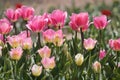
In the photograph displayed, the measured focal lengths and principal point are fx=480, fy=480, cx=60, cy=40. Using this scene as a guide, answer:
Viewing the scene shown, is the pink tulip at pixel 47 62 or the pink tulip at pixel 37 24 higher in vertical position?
the pink tulip at pixel 37 24

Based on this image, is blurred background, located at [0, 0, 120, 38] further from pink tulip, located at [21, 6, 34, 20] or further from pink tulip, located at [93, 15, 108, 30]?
pink tulip, located at [93, 15, 108, 30]

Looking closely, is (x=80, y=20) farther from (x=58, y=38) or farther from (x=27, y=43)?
(x=27, y=43)

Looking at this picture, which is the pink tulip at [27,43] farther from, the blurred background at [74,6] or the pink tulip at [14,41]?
the blurred background at [74,6]

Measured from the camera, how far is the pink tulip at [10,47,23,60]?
3.02 metres

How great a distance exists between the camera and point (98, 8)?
9914mm

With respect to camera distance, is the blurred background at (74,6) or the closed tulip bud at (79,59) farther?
the blurred background at (74,6)

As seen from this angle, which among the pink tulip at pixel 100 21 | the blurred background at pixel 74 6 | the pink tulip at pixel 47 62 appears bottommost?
the blurred background at pixel 74 6

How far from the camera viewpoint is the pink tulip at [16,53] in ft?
9.92

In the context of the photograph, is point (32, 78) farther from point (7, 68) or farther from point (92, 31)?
point (92, 31)

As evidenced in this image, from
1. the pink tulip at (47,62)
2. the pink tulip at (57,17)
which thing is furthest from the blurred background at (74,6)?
the pink tulip at (47,62)

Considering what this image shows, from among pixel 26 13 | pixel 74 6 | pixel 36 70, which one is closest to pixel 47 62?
pixel 36 70

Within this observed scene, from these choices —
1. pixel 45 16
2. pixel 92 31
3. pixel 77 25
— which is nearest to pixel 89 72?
pixel 77 25

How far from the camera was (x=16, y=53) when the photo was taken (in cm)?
302

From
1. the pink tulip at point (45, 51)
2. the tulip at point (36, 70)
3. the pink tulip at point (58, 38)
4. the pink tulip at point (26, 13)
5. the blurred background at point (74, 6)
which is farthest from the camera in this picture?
the blurred background at point (74, 6)
